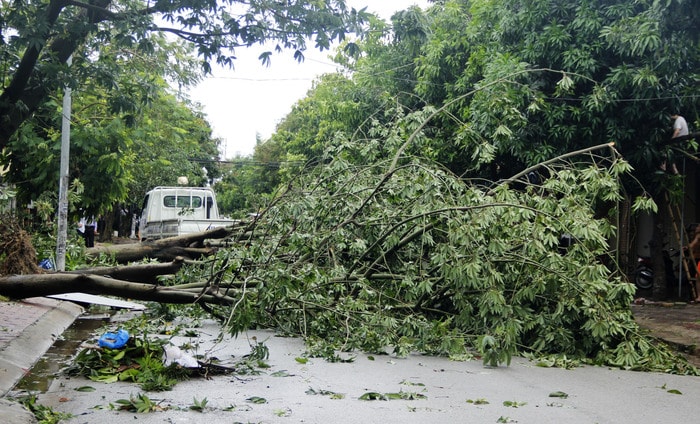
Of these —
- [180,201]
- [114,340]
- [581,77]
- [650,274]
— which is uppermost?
[581,77]

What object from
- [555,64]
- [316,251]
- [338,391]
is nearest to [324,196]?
[316,251]

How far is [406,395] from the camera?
6270 mm

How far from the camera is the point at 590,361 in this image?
8.57 meters

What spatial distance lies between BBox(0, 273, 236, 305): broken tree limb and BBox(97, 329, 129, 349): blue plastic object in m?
0.38

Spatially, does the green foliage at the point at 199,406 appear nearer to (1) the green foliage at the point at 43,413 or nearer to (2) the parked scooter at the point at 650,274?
(1) the green foliage at the point at 43,413

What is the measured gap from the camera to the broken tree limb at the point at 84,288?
7297 millimetres

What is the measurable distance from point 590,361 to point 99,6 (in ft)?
20.4

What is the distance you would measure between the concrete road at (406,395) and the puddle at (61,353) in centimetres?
27

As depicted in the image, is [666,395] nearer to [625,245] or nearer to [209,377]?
[209,377]

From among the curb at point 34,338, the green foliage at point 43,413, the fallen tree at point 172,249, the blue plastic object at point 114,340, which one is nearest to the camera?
the green foliage at point 43,413

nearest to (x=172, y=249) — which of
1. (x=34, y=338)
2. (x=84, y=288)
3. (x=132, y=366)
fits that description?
(x=34, y=338)

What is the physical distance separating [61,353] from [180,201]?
1766 cm

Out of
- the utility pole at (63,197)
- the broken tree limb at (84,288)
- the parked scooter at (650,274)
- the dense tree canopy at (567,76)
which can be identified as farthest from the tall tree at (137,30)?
the parked scooter at (650,274)

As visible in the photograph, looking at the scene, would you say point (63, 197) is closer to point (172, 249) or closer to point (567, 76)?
point (172, 249)
